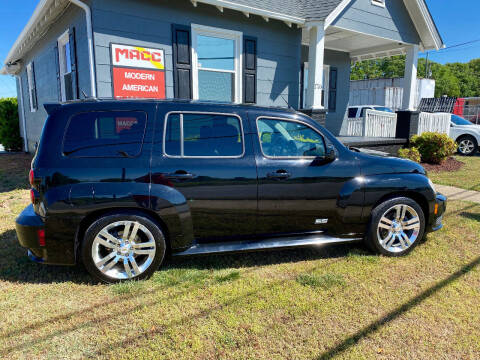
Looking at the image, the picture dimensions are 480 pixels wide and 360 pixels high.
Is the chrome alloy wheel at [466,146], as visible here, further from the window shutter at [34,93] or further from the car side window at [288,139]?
the window shutter at [34,93]

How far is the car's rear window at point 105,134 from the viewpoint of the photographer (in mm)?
3260

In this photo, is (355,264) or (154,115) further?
(355,264)

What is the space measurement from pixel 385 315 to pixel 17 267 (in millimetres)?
3744

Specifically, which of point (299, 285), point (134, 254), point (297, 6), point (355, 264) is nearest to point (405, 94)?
point (297, 6)

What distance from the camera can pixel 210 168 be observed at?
349 cm

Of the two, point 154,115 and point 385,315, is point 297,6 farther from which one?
point 385,315

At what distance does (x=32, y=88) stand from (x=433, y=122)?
50.5 feet

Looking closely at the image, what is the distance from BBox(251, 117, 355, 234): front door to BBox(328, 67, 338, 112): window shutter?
10.4 meters

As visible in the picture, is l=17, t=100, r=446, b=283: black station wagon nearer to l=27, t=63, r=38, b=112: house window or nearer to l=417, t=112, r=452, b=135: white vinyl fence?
l=417, t=112, r=452, b=135: white vinyl fence

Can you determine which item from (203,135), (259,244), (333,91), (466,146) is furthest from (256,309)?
(466,146)

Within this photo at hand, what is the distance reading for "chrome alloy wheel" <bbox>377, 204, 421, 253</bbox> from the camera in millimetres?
4098

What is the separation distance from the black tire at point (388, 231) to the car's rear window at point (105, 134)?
2749 mm

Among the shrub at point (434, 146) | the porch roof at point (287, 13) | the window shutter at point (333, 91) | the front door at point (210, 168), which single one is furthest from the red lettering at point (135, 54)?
the shrub at point (434, 146)

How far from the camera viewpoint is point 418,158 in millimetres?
10812
